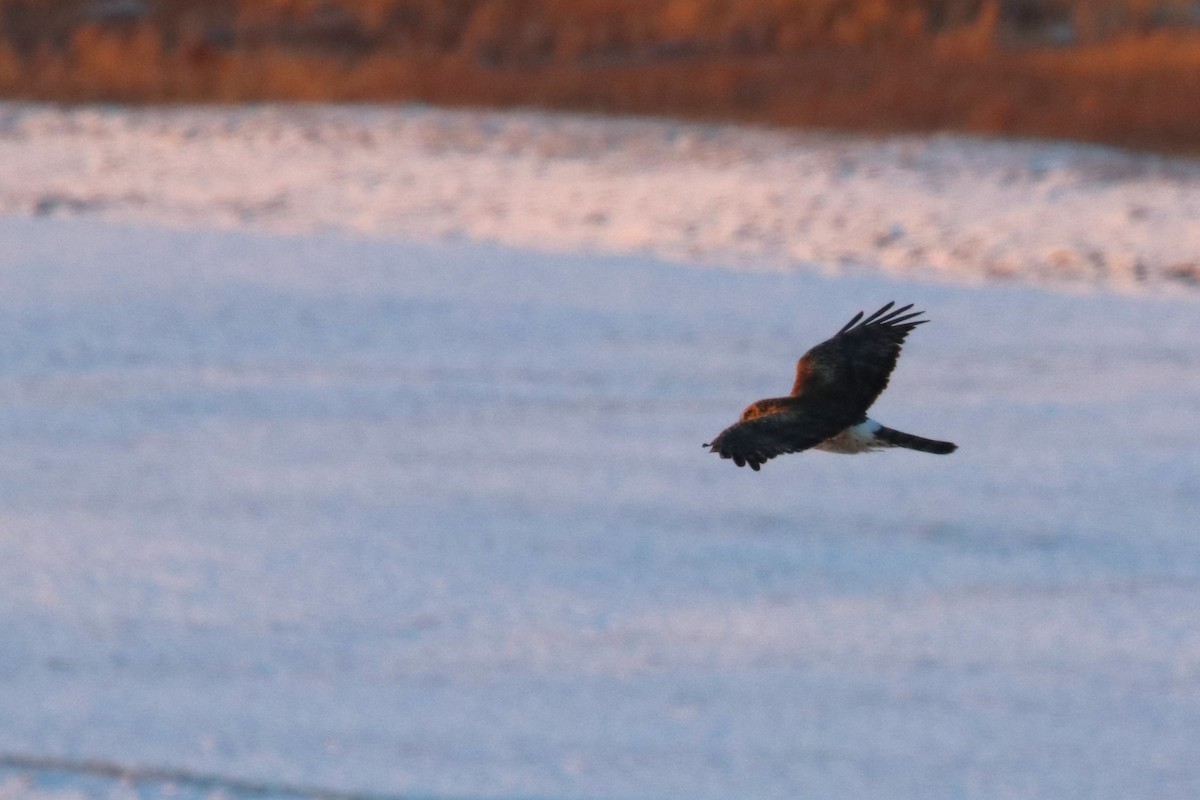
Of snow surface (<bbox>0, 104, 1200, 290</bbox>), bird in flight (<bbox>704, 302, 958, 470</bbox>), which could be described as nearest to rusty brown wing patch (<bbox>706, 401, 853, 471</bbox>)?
bird in flight (<bbox>704, 302, 958, 470</bbox>)

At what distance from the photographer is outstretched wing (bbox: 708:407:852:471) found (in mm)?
3738

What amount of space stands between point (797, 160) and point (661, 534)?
3.98 metres

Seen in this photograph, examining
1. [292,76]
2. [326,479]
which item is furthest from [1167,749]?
[292,76]

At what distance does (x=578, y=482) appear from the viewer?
939 centimetres

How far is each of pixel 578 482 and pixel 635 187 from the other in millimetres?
3320

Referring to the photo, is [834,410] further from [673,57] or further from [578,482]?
[673,57]

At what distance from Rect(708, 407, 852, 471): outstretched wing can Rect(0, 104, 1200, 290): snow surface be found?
7116 mm

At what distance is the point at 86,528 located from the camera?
9117mm

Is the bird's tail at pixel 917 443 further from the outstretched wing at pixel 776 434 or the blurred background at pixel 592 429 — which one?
the blurred background at pixel 592 429

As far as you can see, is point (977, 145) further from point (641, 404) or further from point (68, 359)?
point (68, 359)

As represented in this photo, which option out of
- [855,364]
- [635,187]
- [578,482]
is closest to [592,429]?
[578,482]

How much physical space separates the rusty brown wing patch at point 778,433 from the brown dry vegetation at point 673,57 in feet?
30.4

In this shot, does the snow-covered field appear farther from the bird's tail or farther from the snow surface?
the bird's tail

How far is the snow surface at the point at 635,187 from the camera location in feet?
37.0
